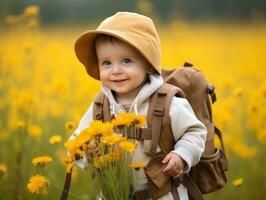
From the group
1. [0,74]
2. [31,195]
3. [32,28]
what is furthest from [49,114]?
[31,195]

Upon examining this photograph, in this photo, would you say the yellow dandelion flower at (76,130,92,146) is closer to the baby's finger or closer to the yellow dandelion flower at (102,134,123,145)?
the yellow dandelion flower at (102,134,123,145)

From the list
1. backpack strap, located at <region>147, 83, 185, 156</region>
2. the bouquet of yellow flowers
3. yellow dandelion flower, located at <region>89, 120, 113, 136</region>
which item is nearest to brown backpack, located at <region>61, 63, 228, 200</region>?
backpack strap, located at <region>147, 83, 185, 156</region>

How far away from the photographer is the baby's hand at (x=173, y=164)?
308cm

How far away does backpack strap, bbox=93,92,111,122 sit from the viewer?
3.33 meters

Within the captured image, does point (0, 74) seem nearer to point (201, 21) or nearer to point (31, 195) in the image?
point (31, 195)

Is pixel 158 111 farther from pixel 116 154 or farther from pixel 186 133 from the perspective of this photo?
pixel 116 154

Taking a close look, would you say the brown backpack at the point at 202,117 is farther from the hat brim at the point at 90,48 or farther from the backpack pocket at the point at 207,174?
the hat brim at the point at 90,48

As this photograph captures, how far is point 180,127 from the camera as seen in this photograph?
10.4 ft

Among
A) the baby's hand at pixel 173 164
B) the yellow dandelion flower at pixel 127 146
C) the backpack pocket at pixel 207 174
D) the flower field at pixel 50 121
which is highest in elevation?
the yellow dandelion flower at pixel 127 146

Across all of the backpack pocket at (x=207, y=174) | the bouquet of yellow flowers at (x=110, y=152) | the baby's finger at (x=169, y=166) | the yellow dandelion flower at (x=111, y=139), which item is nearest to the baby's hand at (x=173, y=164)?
the baby's finger at (x=169, y=166)

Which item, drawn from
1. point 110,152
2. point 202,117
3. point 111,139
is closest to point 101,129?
point 111,139

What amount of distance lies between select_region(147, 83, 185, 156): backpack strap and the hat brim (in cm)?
18

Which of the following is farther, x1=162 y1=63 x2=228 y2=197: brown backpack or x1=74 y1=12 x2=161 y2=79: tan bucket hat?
x1=162 y1=63 x2=228 y2=197: brown backpack

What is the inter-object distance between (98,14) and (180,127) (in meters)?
12.8
